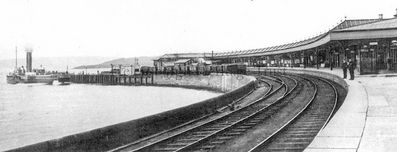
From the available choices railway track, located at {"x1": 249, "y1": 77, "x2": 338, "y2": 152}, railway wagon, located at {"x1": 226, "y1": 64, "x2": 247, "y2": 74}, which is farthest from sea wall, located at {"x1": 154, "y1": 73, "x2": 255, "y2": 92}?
railway track, located at {"x1": 249, "y1": 77, "x2": 338, "y2": 152}

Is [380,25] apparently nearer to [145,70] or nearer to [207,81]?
[207,81]

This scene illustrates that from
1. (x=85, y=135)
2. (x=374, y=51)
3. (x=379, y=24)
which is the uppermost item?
(x=379, y=24)

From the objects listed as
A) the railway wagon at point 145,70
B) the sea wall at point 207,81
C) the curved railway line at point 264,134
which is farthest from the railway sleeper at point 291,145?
the railway wagon at point 145,70

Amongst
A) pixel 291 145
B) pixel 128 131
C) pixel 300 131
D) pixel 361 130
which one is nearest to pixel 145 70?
pixel 128 131

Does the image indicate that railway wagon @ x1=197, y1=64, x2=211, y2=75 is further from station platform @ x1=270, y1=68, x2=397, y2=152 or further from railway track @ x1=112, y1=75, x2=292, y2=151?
station platform @ x1=270, y1=68, x2=397, y2=152

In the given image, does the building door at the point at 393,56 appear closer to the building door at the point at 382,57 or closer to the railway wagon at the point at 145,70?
the building door at the point at 382,57

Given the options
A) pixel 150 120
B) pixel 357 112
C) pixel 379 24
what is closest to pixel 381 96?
pixel 357 112

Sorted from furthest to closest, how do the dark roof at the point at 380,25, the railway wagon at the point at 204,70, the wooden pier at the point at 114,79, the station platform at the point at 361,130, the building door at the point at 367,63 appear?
the wooden pier at the point at 114,79
the railway wagon at the point at 204,70
the dark roof at the point at 380,25
the building door at the point at 367,63
the station platform at the point at 361,130

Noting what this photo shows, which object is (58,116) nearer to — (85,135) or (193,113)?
(193,113)
